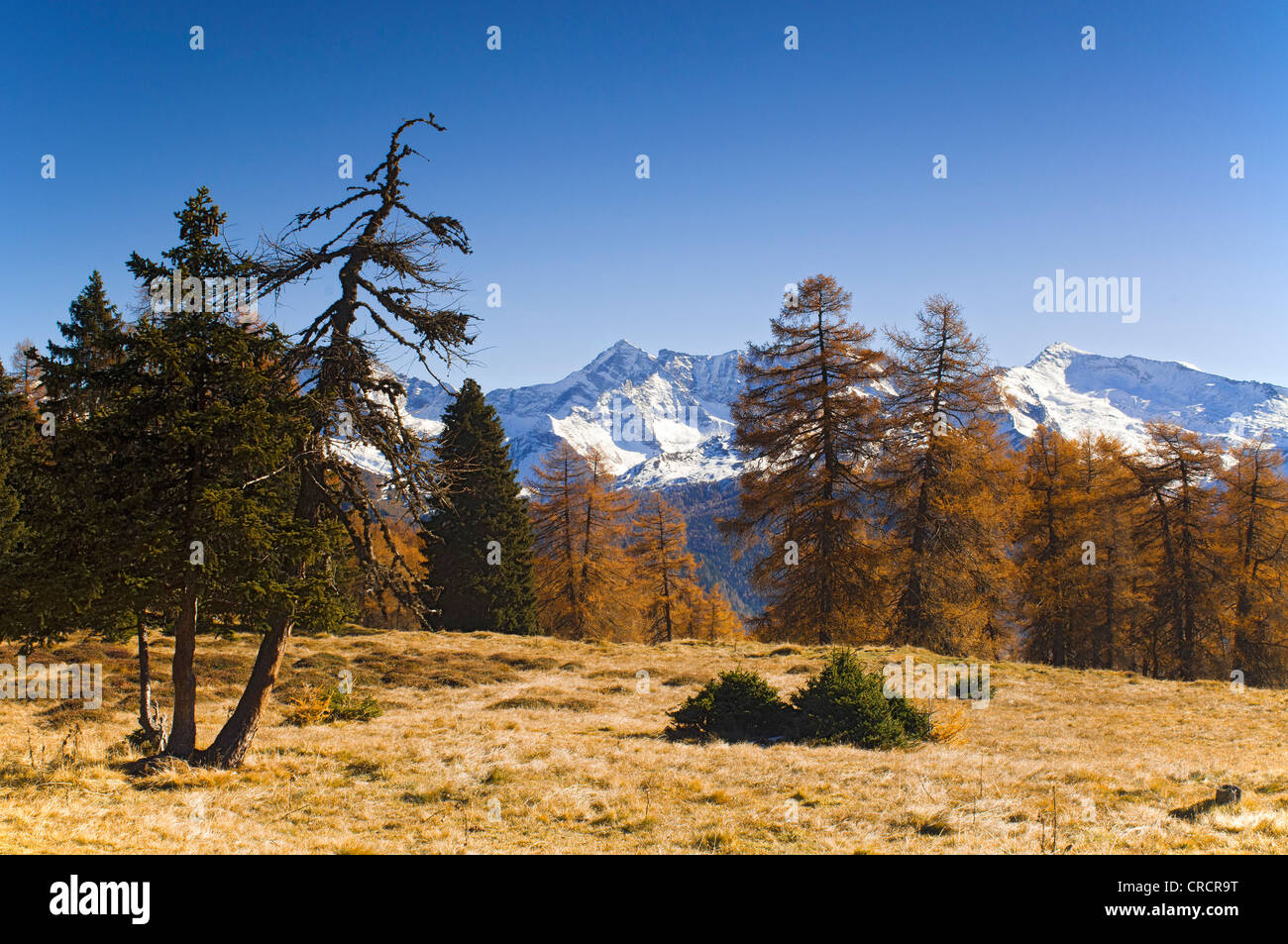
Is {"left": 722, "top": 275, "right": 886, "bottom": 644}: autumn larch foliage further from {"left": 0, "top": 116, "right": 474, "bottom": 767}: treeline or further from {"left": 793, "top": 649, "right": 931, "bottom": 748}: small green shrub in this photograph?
{"left": 0, "top": 116, "right": 474, "bottom": 767}: treeline

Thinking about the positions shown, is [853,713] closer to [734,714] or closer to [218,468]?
[734,714]

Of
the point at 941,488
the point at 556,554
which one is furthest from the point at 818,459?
the point at 556,554

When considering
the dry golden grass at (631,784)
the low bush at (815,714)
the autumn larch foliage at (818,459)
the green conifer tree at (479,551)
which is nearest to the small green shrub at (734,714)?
the low bush at (815,714)

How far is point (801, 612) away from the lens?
92.9 ft

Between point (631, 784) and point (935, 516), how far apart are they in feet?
71.1

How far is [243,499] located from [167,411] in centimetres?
187

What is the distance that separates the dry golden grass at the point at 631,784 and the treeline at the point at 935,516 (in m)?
8.35

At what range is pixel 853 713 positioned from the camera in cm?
1473

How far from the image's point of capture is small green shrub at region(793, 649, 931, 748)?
46.8 feet

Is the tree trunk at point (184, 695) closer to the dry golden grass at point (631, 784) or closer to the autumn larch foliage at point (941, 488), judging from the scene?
the dry golden grass at point (631, 784)

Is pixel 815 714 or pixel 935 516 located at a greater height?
pixel 935 516

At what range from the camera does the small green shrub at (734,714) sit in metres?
15.3
